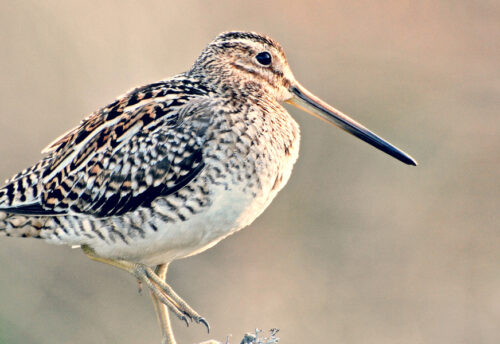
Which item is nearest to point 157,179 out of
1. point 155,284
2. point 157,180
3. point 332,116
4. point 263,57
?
point 157,180

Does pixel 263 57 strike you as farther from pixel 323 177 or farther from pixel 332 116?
pixel 323 177

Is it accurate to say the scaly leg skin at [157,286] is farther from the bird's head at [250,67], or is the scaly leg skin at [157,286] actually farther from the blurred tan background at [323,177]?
the blurred tan background at [323,177]

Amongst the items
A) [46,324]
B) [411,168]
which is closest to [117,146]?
[46,324]

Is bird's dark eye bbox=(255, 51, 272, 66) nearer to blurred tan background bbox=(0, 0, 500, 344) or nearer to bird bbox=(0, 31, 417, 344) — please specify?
bird bbox=(0, 31, 417, 344)

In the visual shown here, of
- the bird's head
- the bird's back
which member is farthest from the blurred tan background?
the bird's head

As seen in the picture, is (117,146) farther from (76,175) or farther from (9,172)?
(9,172)

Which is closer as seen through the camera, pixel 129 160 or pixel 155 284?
pixel 129 160

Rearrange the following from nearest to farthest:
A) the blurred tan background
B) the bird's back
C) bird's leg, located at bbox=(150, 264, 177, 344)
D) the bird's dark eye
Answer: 1. the bird's back
2. bird's leg, located at bbox=(150, 264, 177, 344)
3. the bird's dark eye
4. the blurred tan background
